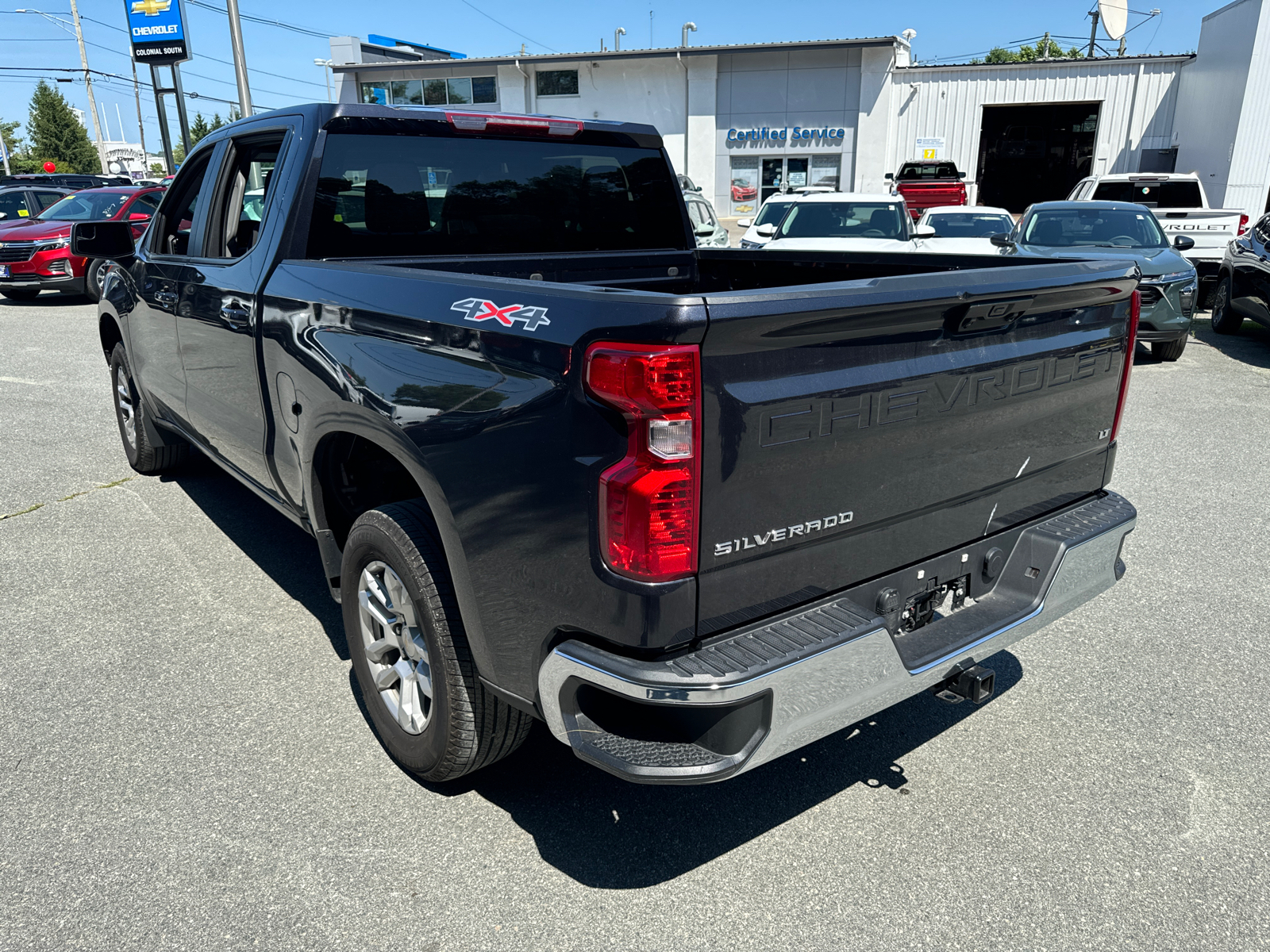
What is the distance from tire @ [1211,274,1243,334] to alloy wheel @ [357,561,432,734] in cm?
1237

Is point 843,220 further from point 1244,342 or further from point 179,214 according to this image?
point 179,214

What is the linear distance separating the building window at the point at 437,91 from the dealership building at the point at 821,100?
0.06 m

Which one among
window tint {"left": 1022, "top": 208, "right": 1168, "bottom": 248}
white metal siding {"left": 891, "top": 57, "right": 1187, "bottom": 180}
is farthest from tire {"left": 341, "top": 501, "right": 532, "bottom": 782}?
white metal siding {"left": 891, "top": 57, "right": 1187, "bottom": 180}

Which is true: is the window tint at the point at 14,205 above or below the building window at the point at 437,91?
below

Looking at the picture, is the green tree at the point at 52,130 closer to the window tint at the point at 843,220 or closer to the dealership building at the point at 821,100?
the dealership building at the point at 821,100

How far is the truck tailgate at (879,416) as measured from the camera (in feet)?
6.65

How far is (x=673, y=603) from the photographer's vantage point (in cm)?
205

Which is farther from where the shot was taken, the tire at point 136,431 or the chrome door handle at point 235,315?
the tire at point 136,431

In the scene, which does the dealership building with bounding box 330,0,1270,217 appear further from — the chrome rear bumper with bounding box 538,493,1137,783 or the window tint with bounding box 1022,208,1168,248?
the chrome rear bumper with bounding box 538,493,1137,783

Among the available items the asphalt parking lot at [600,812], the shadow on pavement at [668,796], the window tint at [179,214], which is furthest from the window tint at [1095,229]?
the window tint at [179,214]

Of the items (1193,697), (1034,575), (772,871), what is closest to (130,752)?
(772,871)

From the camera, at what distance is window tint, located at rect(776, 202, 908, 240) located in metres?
12.8

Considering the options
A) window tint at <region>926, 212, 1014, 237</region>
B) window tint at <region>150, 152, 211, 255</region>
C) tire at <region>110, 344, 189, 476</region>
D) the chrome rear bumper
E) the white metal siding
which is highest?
the white metal siding

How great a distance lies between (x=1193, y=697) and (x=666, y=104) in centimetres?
3114
